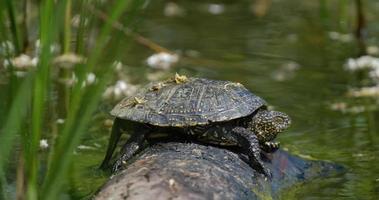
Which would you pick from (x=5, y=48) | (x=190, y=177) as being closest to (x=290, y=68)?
(x=190, y=177)

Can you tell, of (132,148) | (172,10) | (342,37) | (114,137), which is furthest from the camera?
(172,10)

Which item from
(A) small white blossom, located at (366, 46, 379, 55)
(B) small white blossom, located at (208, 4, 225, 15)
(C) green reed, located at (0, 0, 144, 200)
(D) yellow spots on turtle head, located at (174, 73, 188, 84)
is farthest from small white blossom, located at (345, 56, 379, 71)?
(C) green reed, located at (0, 0, 144, 200)

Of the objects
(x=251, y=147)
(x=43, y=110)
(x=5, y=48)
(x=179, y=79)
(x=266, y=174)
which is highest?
(x=5, y=48)

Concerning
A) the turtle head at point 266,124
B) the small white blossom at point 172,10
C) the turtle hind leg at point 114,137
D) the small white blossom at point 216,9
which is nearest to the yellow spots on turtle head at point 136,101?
the turtle hind leg at point 114,137

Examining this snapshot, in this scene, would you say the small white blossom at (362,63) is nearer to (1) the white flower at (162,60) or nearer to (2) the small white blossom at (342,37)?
(2) the small white blossom at (342,37)

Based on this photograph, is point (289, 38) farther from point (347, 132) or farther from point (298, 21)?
point (347, 132)

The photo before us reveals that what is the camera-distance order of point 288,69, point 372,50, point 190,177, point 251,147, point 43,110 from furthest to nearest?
point 372,50 < point 288,69 < point 251,147 < point 190,177 < point 43,110

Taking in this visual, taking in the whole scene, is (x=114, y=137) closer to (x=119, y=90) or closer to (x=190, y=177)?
(x=190, y=177)
